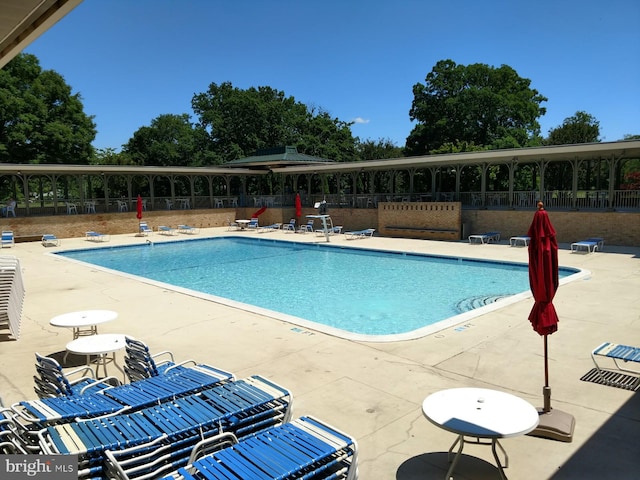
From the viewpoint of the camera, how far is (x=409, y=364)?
Result: 5.62 metres

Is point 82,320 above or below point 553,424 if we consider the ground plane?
above

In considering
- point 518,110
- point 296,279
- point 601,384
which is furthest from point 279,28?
point 601,384

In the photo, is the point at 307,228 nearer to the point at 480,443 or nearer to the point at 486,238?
the point at 486,238

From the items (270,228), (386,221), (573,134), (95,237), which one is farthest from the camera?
(573,134)

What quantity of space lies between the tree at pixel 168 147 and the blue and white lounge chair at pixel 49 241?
78.8 feet

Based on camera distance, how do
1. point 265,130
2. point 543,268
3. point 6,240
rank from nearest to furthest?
1. point 543,268
2. point 6,240
3. point 265,130

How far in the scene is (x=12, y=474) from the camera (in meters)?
2.47

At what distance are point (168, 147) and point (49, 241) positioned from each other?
2677 centimetres

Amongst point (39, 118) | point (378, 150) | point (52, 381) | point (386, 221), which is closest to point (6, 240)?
point (386, 221)

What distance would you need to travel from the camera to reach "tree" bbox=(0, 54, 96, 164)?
3381 cm

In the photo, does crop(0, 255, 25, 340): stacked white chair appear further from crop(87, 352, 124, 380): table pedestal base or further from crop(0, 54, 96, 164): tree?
crop(0, 54, 96, 164): tree

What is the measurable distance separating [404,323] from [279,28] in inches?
1643

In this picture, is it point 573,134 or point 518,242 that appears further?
point 573,134

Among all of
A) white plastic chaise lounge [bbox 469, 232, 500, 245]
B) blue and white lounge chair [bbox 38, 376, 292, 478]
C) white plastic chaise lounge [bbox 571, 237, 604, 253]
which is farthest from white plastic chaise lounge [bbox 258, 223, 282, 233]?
blue and white lounge chair [bbox 38, 376, 292, 478]
